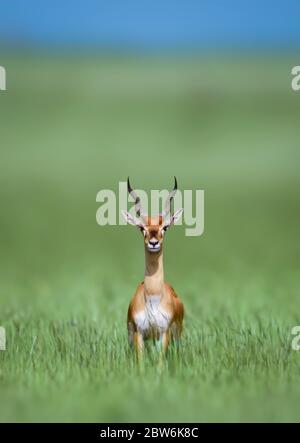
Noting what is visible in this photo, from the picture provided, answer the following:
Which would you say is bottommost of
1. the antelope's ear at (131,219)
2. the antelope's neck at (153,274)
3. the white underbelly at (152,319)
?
the white underbelly at (152,319)

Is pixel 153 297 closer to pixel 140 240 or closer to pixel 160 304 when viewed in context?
pixel 160 304

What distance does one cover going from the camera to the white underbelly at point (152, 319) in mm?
12820

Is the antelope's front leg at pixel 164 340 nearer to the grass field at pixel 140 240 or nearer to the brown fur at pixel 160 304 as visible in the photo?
the brown fur at pixel 160 304

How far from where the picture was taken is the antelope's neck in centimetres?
1298

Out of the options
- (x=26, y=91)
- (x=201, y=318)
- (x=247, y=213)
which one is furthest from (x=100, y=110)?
(x=201, y=318)

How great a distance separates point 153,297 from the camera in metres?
12.9

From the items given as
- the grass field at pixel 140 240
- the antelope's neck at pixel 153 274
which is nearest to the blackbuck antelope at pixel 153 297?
the antelope's neck at pixel 153 274

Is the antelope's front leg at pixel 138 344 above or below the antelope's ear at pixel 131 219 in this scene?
below

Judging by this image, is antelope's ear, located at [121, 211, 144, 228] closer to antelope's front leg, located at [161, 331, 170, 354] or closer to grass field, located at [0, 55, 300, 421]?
antelope's front leg, located at [161, 331, 170, 354]

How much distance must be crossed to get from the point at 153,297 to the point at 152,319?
0.85 ft

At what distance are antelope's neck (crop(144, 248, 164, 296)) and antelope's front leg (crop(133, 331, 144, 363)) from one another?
47 centimetres

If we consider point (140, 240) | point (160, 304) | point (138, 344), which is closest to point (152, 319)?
point (160, 304)

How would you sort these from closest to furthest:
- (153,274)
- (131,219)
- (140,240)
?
(131,219) < (153,274) < (140,240)
